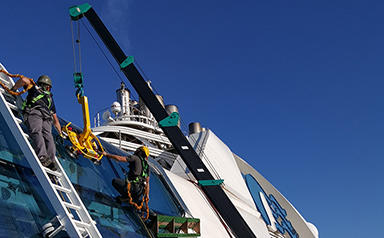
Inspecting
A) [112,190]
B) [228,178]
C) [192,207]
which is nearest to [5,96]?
[112,190]

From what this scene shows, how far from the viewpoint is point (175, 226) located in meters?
8.80

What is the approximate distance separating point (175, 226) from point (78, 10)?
21.2 ft

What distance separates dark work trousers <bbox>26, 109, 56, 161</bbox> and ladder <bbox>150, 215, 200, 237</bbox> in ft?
9.42

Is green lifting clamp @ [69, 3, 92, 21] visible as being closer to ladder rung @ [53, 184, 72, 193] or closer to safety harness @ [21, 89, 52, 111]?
safety harness @ [21, 89, 52, 111]

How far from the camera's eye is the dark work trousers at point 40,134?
5985 millimetres

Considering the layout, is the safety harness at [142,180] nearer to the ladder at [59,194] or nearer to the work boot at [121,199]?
the work boot at [121,199]

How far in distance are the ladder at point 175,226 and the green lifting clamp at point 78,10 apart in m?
6.21

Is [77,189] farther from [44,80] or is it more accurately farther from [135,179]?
[44,80]

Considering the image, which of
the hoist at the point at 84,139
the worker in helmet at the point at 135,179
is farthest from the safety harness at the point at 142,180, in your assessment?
the hoist at the point at 84,139

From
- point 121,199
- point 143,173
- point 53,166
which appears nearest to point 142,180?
point 143,173

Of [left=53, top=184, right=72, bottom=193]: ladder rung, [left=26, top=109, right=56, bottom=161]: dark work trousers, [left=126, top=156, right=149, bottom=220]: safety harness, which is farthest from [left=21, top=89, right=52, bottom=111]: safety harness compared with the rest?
[left=126, top=156, right=149, bottom=220]: safety harness

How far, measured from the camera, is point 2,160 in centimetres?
592

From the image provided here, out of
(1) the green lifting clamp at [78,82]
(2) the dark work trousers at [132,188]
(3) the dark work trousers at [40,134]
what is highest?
(1) the green lifting clamp at [78,82]

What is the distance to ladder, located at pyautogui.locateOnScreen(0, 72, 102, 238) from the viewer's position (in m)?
5.40
